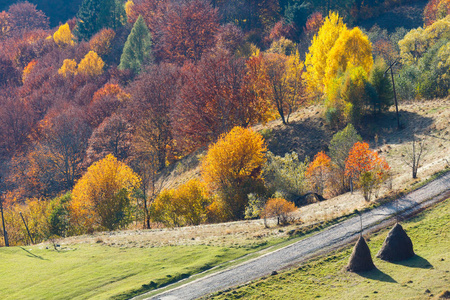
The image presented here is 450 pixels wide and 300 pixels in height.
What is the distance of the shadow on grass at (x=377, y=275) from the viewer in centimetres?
2579

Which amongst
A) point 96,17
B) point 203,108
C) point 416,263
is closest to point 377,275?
point 416,263

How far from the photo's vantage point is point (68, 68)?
445 ft

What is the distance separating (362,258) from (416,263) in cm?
319

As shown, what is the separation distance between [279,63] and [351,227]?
128 ft

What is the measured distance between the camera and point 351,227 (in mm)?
35344

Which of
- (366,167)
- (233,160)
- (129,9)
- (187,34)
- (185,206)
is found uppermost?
(129,9)

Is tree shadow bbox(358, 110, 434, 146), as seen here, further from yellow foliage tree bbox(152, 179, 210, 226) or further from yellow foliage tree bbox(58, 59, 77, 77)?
yellow foliage tree bbox(58, 59, 77, 77)

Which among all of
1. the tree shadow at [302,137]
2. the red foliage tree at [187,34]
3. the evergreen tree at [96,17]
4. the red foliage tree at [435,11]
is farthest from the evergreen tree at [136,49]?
the red foliage tree at [435,11]

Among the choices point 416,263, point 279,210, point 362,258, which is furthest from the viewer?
point 279,210

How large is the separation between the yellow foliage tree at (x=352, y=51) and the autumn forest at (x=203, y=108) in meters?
0.16

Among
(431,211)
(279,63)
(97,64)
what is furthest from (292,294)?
(97,64)

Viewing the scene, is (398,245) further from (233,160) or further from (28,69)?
(28,69)

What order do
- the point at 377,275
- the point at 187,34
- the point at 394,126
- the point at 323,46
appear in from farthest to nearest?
the point at 187,34 < the point at 323,46 < the point at 394,126 < the point at 377,275

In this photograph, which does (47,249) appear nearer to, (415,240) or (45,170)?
(415,240)
